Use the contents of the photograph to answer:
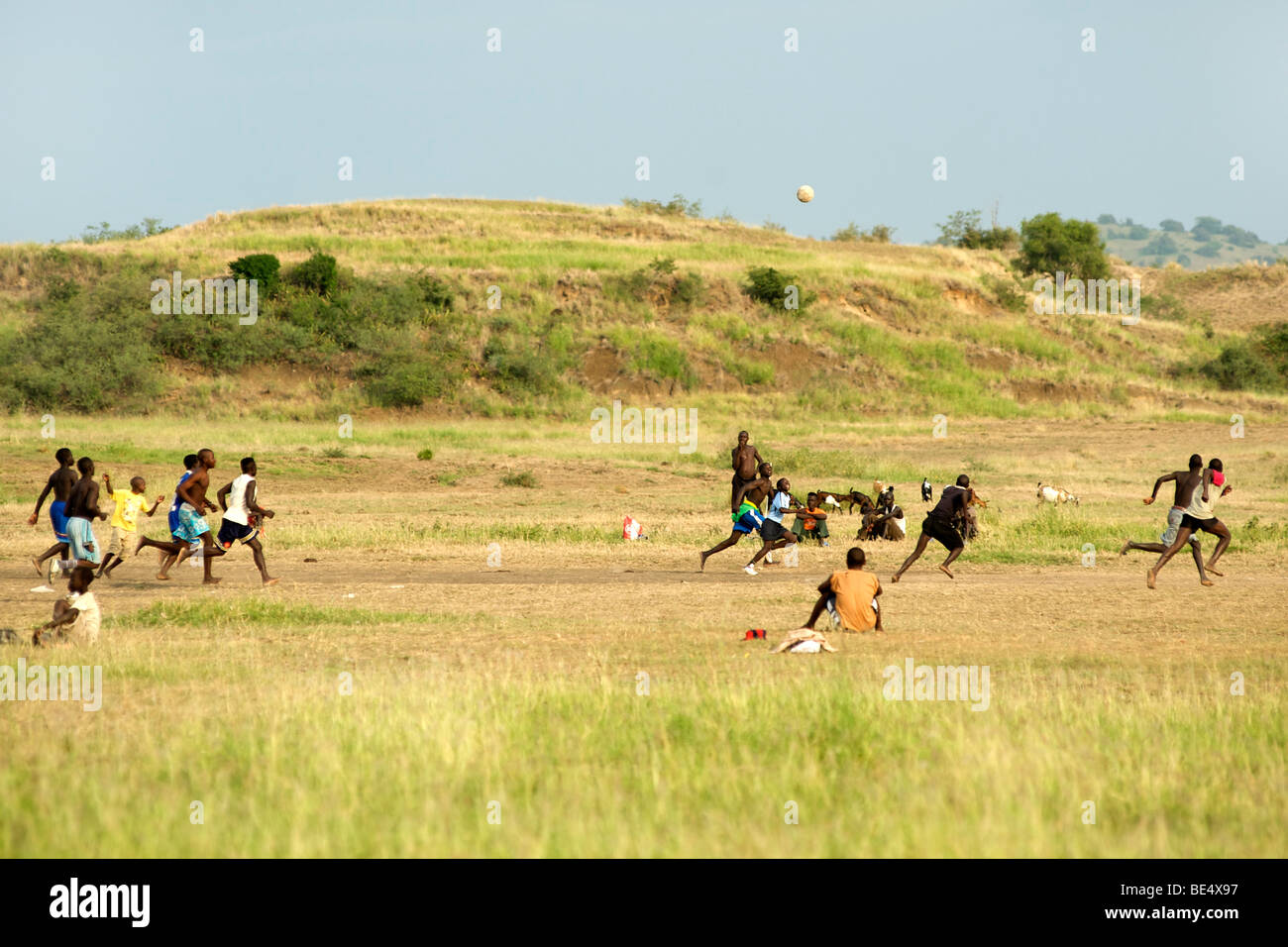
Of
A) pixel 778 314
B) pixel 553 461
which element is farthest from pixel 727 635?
pixel 778 314

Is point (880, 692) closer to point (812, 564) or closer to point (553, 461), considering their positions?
point (812, 564)

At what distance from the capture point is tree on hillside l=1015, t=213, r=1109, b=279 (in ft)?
232

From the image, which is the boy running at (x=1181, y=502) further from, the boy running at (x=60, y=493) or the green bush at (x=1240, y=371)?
the green bush at (x=1240, y=371)

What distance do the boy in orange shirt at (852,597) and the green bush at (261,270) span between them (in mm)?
38945

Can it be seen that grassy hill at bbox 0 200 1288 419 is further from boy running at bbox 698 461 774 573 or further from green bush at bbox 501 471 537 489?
boy running at bbox 698 461 774 573

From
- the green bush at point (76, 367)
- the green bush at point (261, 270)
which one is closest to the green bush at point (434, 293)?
the green bush at point (261, 270)

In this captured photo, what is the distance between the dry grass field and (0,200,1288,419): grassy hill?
69.9ft

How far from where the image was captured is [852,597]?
11.6m

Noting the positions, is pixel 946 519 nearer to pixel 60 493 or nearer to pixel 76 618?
pixel 76 618

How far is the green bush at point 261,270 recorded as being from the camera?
4681cm

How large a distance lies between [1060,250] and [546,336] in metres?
36.9
